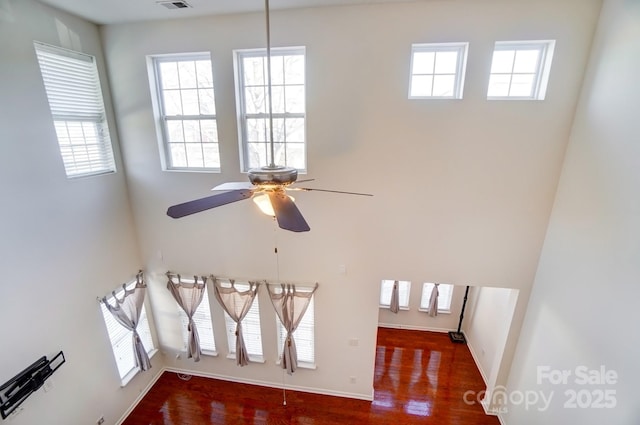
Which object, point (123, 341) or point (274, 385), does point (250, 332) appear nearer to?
point (274, 385)

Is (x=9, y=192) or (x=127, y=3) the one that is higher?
(x=127, y=3)

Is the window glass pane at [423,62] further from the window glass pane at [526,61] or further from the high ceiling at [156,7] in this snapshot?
the window glass pane at [526,61]

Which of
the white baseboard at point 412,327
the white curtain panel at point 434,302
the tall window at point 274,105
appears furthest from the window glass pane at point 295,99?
the white baseboard at point 412,327

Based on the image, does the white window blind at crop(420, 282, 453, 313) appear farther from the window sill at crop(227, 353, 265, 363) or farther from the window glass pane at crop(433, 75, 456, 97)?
the window glass pane at crop(433, 75, 456, 97)

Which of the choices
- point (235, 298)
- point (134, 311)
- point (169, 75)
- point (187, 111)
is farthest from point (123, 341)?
point (169, 75)

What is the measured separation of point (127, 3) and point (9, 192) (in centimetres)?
227

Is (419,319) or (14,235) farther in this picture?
(419,319)

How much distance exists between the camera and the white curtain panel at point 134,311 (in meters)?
3.97

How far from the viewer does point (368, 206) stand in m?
3.63

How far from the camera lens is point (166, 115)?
3879 mm

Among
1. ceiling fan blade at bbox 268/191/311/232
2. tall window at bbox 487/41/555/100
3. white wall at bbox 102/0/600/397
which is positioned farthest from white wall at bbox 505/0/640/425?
ceiling fan blade at bbox 268/191/311/232

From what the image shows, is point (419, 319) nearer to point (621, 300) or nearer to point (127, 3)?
point (621, 300)

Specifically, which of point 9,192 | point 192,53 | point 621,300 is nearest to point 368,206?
point 621,300

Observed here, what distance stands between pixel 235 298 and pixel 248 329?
25.8 inches
